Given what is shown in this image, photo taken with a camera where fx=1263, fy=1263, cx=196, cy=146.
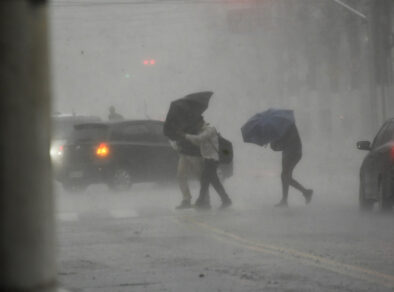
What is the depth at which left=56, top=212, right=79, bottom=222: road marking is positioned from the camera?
60.6ft

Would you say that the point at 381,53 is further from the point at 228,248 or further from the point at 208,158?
the point at 228,248

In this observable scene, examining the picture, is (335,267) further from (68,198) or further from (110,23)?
(110,23)

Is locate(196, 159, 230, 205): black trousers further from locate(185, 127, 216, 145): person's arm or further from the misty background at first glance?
the misty background

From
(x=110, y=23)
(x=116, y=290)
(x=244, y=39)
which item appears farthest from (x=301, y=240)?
(x=110, y=23)

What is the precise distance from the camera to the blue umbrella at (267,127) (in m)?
20.5

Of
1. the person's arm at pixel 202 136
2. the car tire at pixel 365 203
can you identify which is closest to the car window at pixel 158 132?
the person's arm at pixel 202 136

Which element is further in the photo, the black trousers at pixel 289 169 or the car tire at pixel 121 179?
the car tire at pixel 121 179

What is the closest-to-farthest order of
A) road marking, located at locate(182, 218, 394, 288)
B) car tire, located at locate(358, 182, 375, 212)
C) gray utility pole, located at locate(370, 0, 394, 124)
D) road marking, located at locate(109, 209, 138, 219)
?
1. road marking, located at locate(182, 218, 394, 288)
2. car tire, located at locate(358, 182, 375, 212)
3. road marking, located at locate(109, 209, 138, 219)
4. gray utility pole, located at locate(370, 0, 394, 124)

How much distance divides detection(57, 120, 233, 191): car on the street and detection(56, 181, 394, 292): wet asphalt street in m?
4.70

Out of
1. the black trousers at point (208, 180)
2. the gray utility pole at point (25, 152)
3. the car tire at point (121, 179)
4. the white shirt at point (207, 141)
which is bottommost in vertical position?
the car tire at point (121, 179)

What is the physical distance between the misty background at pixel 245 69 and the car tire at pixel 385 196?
460cm

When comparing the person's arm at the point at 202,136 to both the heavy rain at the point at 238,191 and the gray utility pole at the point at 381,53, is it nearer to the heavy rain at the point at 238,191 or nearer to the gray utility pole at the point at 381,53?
the heavy rain at the point at 238,191

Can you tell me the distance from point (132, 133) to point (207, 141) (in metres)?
6.90

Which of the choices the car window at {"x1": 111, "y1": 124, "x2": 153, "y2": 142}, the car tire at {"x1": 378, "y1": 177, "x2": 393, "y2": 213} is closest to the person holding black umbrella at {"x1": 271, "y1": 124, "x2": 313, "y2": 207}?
the car tire at {"x1": 378, "y1": 177, "x2": 393, "y2": 213}
